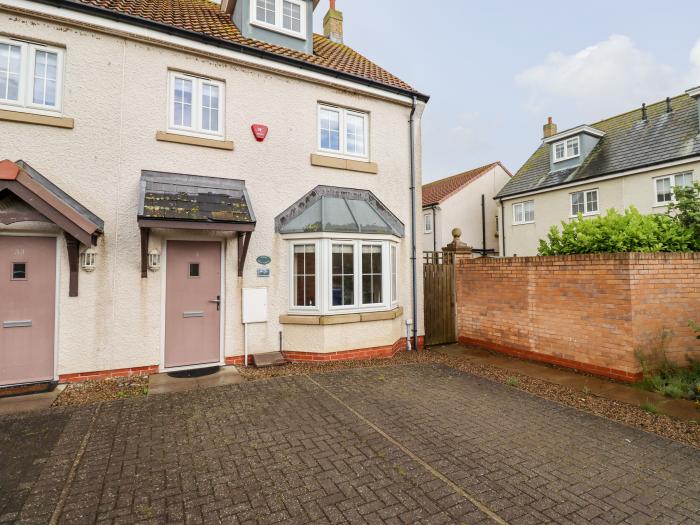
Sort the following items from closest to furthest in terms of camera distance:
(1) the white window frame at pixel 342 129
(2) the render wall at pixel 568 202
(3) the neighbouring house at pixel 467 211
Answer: (1) the white window frame at pixel 342 129 → (2) the render wall at pixel 568 202 → (3) the neighbouring house at pixel 467 211

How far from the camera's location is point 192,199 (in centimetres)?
620

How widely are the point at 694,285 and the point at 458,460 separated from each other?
6.12 m

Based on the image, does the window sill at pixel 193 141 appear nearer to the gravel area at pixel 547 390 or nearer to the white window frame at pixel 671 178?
the gravel area at pixel 547 390

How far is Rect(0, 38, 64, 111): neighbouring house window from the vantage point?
5691 millimetres

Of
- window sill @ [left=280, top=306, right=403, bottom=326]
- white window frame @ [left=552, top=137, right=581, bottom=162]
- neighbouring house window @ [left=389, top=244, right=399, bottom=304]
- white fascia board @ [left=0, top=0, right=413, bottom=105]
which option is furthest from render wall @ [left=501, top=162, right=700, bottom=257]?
window sill @ [left=280, top=306, right=403, bottom=326]

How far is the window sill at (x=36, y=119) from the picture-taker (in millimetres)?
5496

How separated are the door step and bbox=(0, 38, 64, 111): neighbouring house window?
531cm

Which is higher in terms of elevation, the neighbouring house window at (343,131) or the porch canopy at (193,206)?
the neighbouring house window at (343,131)

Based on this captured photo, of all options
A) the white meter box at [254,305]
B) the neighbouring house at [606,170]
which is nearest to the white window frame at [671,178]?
the neighbouring house at [606,170]

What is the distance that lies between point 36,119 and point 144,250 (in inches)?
98.4

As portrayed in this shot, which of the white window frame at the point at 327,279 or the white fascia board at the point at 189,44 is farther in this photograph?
the white window frame at the point at 327,279

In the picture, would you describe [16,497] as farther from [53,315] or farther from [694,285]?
[694,285]

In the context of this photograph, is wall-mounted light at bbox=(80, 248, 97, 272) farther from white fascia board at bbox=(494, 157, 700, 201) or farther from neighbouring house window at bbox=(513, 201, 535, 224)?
neighbouring house window at bbox=(513, 201, 535, 224)

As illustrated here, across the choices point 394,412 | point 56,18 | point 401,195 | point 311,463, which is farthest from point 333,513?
point 56,18
